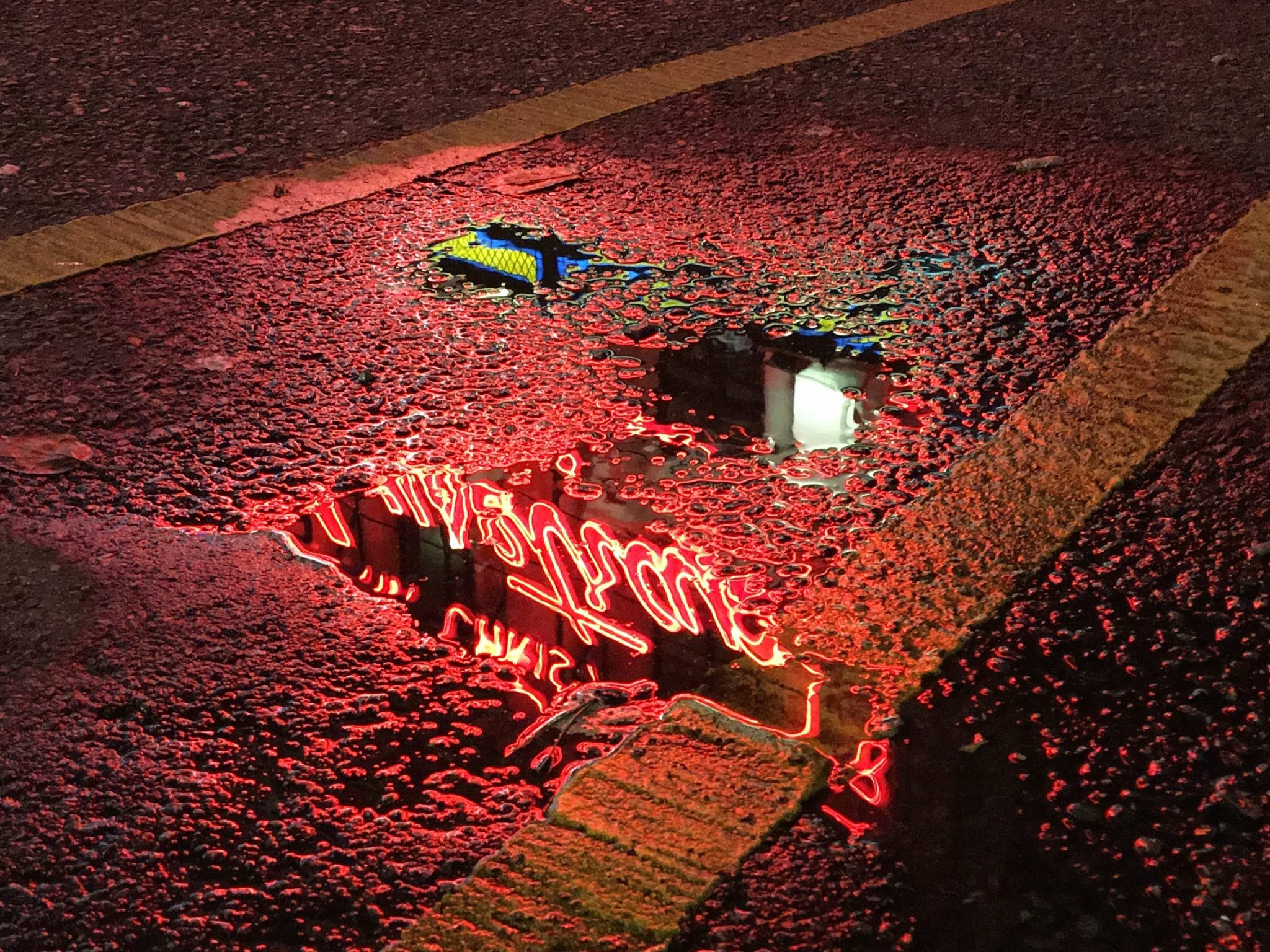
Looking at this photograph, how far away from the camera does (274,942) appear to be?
1657 mm

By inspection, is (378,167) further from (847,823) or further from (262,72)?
(847,823)

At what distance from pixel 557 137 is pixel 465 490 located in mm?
2111

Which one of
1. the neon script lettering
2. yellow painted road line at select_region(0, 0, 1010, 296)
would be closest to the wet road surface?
the neon script lettering

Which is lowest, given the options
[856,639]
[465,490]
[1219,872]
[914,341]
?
[1219,872]

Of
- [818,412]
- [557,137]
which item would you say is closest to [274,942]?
[818,412]

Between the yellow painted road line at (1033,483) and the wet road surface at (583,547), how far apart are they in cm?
6

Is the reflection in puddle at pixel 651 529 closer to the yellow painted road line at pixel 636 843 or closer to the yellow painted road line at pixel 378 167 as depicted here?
the yellow painted road line at pixel 636 843

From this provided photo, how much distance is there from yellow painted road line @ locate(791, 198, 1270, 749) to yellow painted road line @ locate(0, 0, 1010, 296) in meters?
2.07

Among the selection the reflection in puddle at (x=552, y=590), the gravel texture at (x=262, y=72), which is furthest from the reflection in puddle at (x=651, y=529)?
the gravel texture at (x=262, y=72)

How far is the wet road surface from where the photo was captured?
68.9 inches

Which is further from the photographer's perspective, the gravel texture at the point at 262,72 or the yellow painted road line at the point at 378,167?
the gravel texture at the point at 262,72

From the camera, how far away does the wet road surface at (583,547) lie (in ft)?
5.74

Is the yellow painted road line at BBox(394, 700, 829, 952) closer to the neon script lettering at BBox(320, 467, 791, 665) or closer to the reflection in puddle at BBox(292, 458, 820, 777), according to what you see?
the reflection in puddle at BBox(292, 458, 820, 777)

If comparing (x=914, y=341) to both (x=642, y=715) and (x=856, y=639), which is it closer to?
(x=856, y=639)
